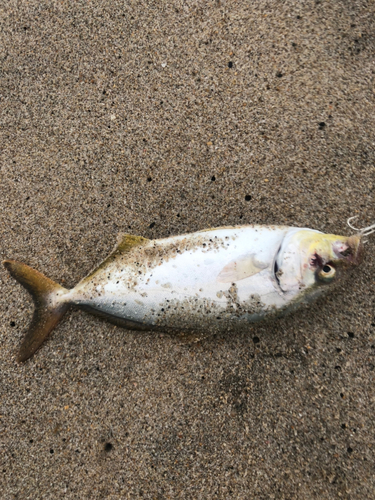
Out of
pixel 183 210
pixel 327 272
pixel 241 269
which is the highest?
pixel 183 210

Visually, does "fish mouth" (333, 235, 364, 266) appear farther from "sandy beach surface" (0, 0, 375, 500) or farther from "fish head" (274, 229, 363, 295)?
"sandy beach surface" (0, 0, 375, 500)

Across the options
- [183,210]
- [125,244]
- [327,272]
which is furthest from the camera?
[183,210]

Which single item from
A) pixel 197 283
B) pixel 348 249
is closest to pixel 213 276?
pixel 197 283

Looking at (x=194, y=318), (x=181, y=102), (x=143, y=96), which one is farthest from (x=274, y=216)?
(x=143, y=96)

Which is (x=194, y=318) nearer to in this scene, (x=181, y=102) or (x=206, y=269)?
(x=206, y=269)

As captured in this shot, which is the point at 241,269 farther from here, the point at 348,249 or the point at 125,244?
the point at 125,244

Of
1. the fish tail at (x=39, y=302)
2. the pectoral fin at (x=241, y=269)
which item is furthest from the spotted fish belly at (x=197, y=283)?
the fish tail at (x=39, y=302)

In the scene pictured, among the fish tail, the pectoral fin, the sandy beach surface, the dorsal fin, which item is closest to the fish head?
the pectoral fin
